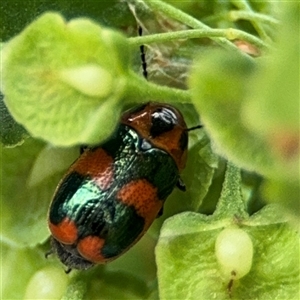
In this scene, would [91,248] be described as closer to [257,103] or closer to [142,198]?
[142,198]

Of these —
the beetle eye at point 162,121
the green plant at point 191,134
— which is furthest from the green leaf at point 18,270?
the beetle eye at point 162,121

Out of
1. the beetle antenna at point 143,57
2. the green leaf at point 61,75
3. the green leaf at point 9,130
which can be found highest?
the green leaf at point 61,75

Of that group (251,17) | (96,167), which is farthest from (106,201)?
(251,17)

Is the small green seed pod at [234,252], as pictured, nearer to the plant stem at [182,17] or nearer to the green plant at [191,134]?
the green plant at [191,134]

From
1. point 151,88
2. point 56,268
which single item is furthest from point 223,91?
point 56,268

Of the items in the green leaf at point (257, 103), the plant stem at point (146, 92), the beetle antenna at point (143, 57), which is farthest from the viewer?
the beetle antenna at point (143, 57)

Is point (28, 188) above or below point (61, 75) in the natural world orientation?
below

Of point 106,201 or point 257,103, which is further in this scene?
point 106,201

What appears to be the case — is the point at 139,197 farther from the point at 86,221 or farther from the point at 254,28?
the point at 254,28
